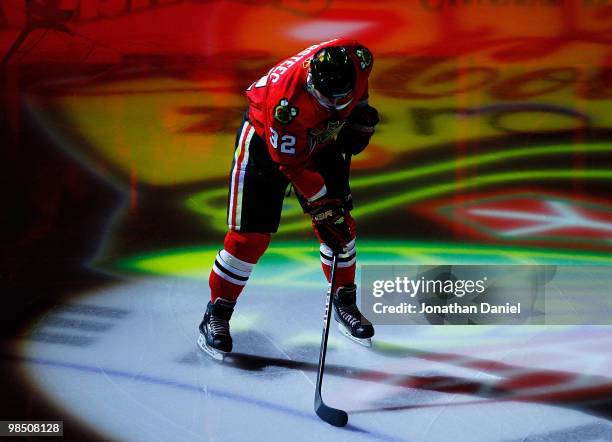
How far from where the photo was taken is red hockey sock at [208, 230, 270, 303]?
2.72 metres

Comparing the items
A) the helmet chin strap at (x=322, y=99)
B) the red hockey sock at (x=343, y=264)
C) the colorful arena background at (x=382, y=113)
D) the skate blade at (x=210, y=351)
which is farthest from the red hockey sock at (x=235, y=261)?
the colorful arena background at (x=382, y=113)

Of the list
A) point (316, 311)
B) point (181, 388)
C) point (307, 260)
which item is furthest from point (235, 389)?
point (307, 260)

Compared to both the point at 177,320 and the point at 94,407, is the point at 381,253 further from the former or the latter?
the point at 94,407

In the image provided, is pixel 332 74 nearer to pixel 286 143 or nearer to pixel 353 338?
pixel 286 143

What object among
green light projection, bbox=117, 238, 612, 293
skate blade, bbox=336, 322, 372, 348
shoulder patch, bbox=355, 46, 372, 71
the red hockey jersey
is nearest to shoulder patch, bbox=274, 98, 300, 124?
the red hockey jersey

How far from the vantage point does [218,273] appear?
279 centimetres

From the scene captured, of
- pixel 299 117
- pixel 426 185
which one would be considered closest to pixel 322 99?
pixel 299 117

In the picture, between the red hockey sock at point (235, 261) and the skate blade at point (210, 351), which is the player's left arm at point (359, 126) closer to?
the red hockey sock at point (235, 261)

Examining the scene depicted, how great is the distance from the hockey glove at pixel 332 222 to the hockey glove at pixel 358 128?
22 centimetres

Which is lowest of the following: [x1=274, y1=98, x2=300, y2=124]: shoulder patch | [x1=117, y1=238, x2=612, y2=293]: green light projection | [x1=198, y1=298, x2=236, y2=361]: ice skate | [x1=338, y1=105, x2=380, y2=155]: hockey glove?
[x1=117, y1=238, x2=612, y2=293]: green light projection

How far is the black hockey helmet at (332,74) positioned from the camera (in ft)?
7.70

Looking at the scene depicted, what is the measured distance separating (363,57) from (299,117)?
295mm

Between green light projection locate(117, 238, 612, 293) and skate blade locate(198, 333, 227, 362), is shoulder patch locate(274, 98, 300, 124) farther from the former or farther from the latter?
green light projection locate(117, 238, 612, 293)

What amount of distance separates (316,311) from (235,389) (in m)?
0.61
